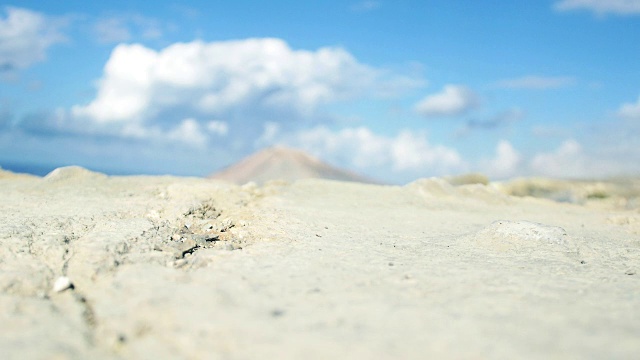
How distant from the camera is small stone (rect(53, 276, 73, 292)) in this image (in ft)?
18.3

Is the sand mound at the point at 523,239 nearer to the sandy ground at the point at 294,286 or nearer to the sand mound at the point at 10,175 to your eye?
the sandy ground at the point at 294,286

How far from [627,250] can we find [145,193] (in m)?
11.1

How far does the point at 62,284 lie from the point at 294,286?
2.61 metres

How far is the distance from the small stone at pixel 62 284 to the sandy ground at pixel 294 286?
0.03 metres

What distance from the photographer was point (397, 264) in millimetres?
6930

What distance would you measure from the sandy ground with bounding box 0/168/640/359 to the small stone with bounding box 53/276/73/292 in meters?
0.03

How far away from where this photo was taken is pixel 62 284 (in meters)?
5.62

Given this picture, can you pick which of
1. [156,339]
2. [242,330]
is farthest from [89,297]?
[242,330]

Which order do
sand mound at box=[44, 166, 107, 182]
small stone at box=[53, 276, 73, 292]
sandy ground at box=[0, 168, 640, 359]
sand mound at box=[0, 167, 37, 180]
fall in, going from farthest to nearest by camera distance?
sand mound at box=[0, 167, 37, 180] < sand mound at box=[44, 166, 107, 182] < small stone at box=[53, 276, 73, 292] < sandy ground at box=[0, 168, 640, 359]

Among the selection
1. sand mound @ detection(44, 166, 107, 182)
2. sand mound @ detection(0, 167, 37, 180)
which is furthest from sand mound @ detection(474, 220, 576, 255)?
sand mound @ detection(0, 167, 37, 180)

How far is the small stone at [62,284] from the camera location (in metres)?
5.59

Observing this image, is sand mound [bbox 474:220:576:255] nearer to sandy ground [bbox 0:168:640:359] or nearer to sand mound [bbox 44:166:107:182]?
sandy ground [bbox 0:168:640:359]

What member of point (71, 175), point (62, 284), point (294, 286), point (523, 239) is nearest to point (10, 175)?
point (71, 175)

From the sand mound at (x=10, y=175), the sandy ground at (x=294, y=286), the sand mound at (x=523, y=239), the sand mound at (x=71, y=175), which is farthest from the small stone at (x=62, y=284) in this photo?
the sand mound at (x=10, y=175)
